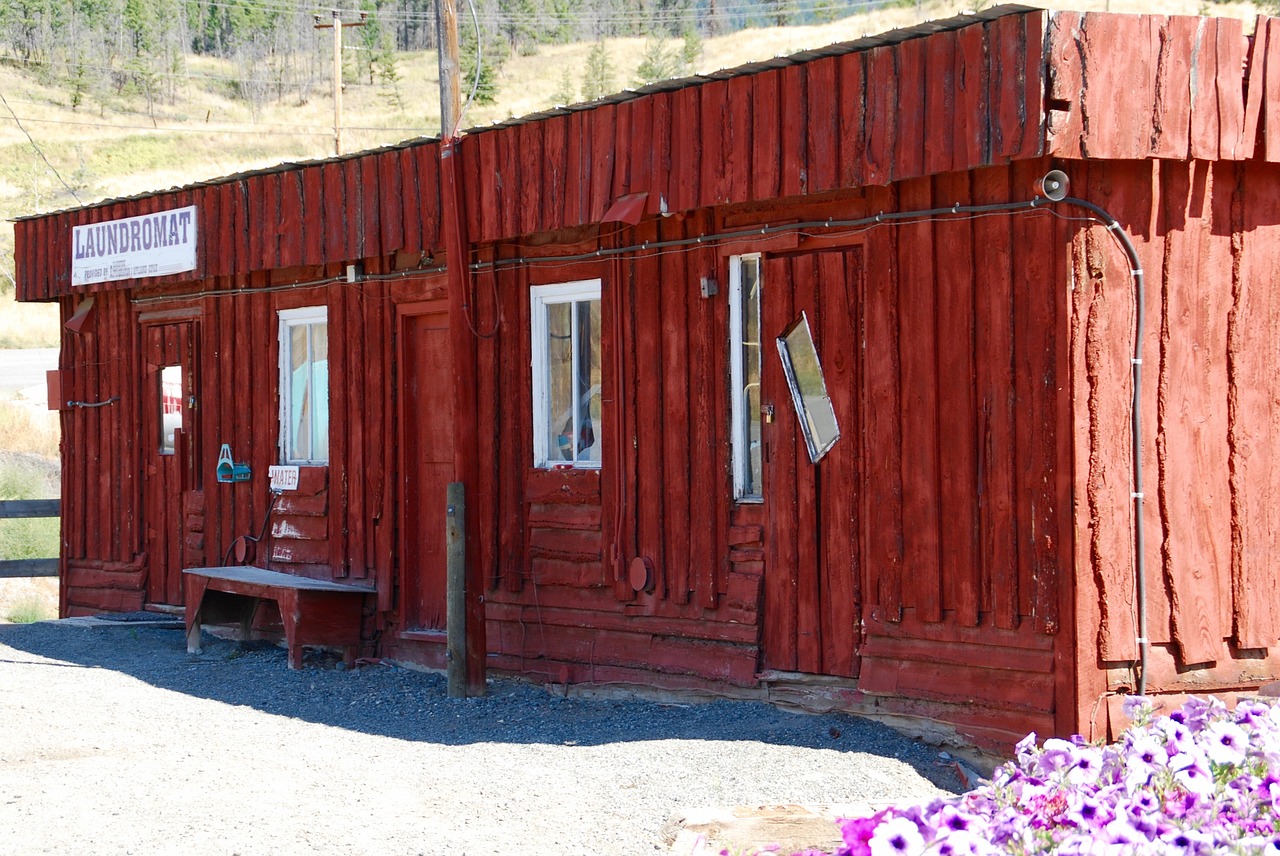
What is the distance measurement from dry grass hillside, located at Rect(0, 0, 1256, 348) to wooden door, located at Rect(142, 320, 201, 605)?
3526cm

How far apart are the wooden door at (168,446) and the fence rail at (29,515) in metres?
1.65

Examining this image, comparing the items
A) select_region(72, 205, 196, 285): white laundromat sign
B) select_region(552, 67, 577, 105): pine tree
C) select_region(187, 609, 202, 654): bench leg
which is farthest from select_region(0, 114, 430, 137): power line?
select_region(187, 609, 202, 654): bench leg

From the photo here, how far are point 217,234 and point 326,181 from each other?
1.71 meters

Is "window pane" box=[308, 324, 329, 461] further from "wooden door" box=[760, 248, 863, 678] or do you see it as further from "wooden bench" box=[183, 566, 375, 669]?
"wooden door" box=[760, 248, 863, 678]

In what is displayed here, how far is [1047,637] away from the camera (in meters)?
7.29

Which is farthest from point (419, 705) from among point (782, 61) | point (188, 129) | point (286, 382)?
point (188, 129)

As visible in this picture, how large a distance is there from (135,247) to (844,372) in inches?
323

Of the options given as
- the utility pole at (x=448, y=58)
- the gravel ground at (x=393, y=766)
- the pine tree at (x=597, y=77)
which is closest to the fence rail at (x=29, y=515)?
the gravel ground at (x=393, y=766)

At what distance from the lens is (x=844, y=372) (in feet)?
27.3

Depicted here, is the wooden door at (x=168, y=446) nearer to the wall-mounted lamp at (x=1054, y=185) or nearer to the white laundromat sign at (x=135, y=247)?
the white laundromat sign at (x=135, y=247)

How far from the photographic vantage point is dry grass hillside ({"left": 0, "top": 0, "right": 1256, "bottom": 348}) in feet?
175

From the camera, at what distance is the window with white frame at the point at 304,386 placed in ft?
40.8

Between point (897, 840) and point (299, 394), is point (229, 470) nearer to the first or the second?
point (299, 394)

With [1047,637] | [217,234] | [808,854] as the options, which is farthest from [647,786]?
[217,234]
